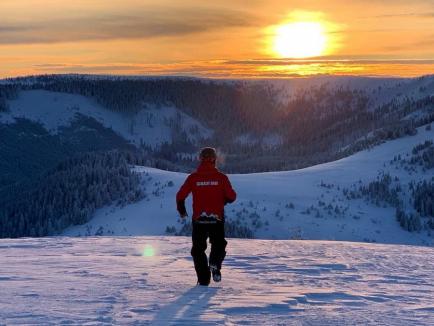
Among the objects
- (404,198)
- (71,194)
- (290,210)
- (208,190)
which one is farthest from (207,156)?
(71,194)

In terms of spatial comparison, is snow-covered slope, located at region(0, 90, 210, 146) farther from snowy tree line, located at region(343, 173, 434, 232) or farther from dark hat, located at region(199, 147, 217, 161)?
dark hat, located at region(199, 147, 217, 161)

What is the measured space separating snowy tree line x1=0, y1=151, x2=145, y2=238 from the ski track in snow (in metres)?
37.0

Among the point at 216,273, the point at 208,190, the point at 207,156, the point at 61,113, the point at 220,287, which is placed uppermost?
the point at 61,113

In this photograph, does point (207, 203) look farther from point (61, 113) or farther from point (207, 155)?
point (61, 113)

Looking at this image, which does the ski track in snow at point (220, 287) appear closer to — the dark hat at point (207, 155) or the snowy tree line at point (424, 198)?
the dark hat at point (207, 155)

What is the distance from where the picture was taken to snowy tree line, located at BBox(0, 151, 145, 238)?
51.5m

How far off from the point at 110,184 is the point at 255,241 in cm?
3989

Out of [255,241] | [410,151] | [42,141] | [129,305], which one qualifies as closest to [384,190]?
[410,151]

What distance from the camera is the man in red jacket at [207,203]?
880cm

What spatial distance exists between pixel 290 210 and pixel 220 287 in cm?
3390

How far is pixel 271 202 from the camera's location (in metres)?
43.4

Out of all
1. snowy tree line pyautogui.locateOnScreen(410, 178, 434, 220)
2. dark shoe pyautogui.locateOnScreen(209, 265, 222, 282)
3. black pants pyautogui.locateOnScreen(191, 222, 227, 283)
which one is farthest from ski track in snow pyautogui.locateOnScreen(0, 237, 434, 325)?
snowy tree line pyautogui.locateOnScreen(410, 178, 434, 220)

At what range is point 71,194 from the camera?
5659 cm

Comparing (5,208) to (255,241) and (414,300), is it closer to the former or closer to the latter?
(255,241)
